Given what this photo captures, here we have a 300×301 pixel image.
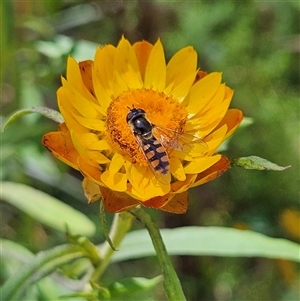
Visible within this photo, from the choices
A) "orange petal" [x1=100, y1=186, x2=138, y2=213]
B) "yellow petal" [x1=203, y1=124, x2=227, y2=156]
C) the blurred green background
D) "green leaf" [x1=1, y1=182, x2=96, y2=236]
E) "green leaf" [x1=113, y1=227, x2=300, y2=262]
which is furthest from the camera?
the blurred green background

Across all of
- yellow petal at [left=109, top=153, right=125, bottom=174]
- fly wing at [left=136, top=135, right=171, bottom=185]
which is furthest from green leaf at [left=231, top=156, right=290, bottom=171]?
yellow petal at [left=109, top=153, right=125, bottom=174]

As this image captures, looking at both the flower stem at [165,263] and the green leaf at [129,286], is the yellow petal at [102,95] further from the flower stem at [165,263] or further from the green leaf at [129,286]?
the green leaf at [129,286]

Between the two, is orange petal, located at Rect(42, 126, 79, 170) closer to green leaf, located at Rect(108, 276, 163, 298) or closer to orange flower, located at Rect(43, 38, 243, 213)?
orange flower, located at Rect(43, 38, 243, 213)

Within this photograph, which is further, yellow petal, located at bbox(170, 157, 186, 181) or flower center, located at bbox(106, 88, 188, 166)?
flower center, located at bbox(106, 88, 188, 166)

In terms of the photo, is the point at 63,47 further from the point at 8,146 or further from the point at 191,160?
the point at 191,160

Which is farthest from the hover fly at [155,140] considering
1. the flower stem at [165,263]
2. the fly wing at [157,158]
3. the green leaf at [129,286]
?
the green leaf at [129,286]

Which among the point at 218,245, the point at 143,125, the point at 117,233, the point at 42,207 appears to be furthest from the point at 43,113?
the point at 42,207
